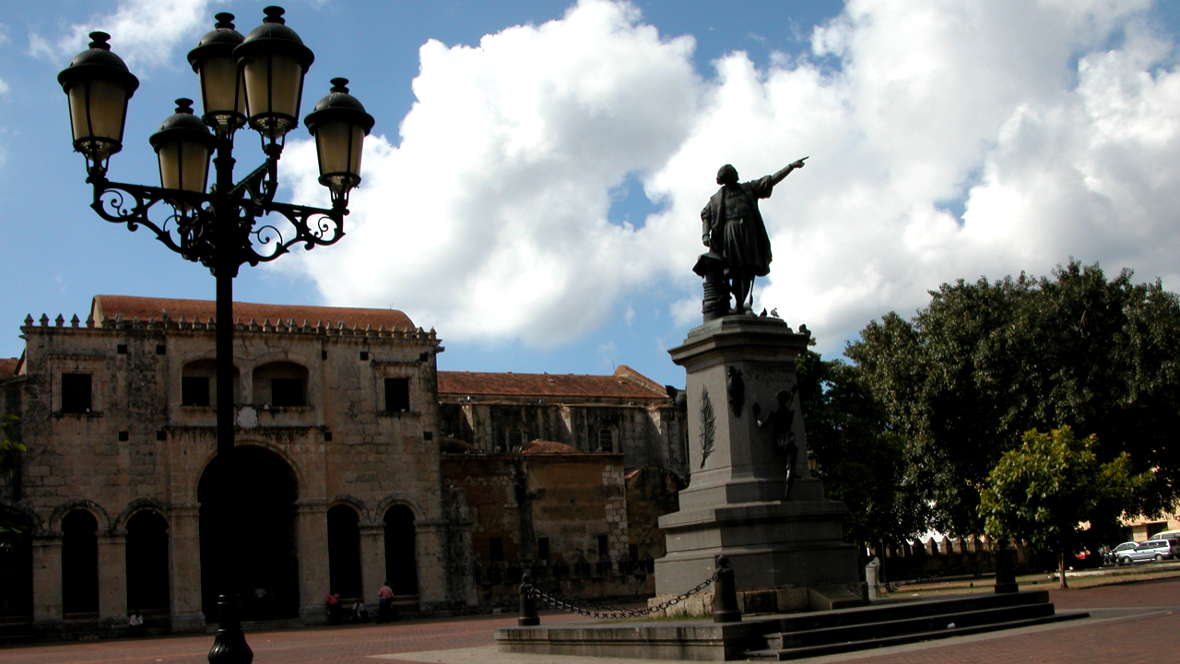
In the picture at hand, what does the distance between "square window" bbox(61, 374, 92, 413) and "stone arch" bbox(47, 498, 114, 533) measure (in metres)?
3.10

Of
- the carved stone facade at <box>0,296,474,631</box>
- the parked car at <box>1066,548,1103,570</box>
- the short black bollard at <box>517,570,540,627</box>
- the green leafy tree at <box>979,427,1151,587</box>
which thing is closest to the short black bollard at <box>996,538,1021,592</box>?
the short black bollard at <box>517,570,540,627</box>

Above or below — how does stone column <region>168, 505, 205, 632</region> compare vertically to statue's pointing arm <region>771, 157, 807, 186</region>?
below

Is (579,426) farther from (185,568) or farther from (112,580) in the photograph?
(112,580)

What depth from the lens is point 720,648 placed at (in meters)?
12.1

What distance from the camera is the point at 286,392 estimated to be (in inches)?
1722

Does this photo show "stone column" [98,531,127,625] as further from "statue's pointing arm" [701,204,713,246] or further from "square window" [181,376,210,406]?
"statue's pointing arm" [701,204,713,246]

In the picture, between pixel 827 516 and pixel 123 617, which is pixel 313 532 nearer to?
pixel 123 617

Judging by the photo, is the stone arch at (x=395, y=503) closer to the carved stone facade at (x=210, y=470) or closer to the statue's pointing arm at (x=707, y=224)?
the carved stone facade at (x=210, y=470)

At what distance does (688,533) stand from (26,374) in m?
31.2

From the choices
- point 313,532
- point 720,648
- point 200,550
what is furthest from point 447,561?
point 720,648

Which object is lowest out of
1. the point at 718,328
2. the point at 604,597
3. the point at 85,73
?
the point at 604,597

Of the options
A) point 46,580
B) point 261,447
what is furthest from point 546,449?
point 46,580

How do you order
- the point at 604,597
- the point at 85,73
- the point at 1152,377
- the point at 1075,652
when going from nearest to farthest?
the point at 85,73, the point at 1075,652, the point at 1152,377, the point at 604,597

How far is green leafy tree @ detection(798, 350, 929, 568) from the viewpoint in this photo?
130ft
